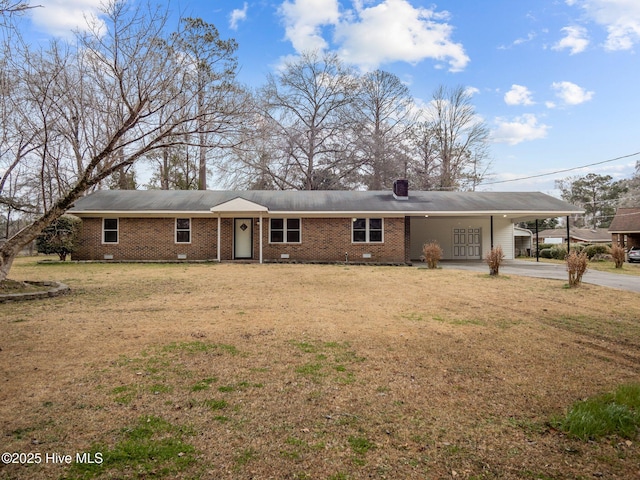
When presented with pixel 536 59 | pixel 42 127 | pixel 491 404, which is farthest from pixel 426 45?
pixel 491 404

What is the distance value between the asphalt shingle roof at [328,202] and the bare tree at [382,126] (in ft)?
30.0

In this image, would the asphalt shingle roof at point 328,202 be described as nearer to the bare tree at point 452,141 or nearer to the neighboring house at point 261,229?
the neighboring house at point 261,229

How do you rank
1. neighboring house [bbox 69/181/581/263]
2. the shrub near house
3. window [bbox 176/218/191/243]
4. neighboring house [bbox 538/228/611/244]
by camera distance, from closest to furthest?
the shrub near house, neighboring house [bbox 69/181/581/263], window [bbox 176/218/191/243], neighboring house [bbox 538/228/611/244]

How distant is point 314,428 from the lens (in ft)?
9.18

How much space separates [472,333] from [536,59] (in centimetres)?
1591

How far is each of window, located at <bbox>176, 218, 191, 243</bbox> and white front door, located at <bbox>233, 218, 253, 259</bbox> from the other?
7.08ft

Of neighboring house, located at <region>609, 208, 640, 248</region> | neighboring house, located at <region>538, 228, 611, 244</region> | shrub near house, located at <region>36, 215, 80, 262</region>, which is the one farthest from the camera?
neighboring house, located at <region>538, 228, 611, 244</region>

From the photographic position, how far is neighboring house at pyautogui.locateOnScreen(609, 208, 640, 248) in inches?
1106

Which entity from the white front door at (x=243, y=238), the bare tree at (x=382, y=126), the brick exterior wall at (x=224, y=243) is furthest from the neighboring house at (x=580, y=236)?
the white front door at (x=243, y=238)

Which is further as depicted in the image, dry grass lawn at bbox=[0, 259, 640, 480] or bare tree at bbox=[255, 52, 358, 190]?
bare tree at bbox=[255, 52, 358, 190]

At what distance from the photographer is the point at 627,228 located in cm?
2833

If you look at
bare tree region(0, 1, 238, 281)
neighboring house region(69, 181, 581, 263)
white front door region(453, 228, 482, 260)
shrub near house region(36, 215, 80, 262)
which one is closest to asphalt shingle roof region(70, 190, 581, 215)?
neighboring house region(69, 181, 581, 263)

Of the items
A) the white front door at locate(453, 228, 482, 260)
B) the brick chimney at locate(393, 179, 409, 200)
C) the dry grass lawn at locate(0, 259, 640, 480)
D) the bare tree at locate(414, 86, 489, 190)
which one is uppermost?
the bare tree at locate(414, 86, 489, 190)

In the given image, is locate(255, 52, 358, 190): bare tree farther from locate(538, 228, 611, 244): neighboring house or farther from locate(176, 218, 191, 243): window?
locate(538, 228, 611, 244): neighboring house
